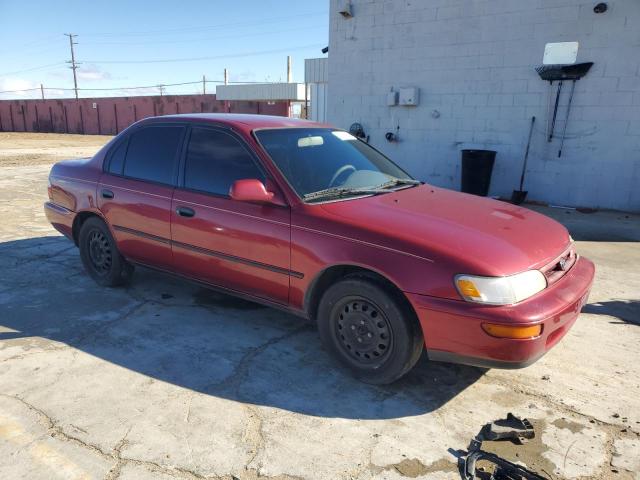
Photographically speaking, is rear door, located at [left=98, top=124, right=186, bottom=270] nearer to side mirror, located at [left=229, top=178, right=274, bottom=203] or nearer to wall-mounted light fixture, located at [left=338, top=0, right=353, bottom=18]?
side mirror, located at [left=229, top=178, right=274, bottom=203]

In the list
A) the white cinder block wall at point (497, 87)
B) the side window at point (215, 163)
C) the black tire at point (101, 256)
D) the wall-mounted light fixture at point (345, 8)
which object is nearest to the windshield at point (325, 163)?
the side window at point (215, 163)

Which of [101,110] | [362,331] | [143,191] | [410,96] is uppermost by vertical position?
[410,96]

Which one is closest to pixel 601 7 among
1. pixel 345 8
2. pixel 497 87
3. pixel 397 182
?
pixel 497 87

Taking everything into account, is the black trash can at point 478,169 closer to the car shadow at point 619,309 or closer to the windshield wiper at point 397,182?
the car shadow at point 619,309

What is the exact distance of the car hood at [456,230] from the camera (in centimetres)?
278

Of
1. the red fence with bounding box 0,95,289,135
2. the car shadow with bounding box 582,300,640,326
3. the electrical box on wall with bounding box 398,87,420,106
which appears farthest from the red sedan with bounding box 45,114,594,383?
the red fence with bounding box 0,95,289,135

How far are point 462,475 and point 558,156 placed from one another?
8.20 metres

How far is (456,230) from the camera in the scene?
301 cm

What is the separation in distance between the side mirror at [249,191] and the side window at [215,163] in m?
0.23

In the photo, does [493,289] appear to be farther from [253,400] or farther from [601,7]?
[601,7]

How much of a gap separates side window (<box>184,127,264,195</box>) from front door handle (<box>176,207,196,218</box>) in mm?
183

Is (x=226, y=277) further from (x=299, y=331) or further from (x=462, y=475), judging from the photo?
(x=462, y=475)

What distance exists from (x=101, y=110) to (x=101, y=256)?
3931cm

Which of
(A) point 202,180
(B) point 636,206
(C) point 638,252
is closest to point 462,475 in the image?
(A) point 202,180
